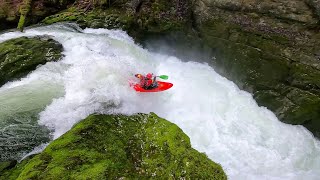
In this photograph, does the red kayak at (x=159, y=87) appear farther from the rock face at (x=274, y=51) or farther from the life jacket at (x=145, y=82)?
the rock face at (x=274, y=51)

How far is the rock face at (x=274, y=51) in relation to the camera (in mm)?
10398

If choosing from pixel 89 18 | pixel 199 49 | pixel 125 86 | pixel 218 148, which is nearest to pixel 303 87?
pixel 218 148

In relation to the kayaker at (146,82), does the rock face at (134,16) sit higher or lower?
higher

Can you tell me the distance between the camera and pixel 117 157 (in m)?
7.27

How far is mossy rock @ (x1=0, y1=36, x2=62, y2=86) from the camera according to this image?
36.1 feet

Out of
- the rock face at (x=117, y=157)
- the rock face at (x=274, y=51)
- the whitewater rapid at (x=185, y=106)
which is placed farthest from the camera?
the rock face at (x=274, y=51)

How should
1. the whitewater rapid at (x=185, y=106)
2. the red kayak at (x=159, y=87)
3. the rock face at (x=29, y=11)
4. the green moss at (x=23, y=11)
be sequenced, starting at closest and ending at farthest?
the whitewater rapid at (x=185, y=106) → the red kayak at (x=159, y=87) → the green moss at (x=23, y=11) → the rock face at (x=29, y=11)

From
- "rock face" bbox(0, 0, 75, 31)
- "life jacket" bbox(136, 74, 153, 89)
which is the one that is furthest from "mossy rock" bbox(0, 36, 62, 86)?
"rock face" bbox(0, 0, 75, 31)

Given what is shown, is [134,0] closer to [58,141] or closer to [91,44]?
[91,44]

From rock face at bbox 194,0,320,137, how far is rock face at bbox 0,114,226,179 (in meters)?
5.06

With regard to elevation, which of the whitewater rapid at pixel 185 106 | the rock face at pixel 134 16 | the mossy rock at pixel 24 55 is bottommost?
the whitewater rapid at pixel 185 106

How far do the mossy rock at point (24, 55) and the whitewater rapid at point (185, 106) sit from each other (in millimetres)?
374

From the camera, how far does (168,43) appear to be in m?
15.3

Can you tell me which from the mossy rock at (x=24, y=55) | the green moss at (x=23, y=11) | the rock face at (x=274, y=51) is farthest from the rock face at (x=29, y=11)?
the rock face at (x=274, y=51)
